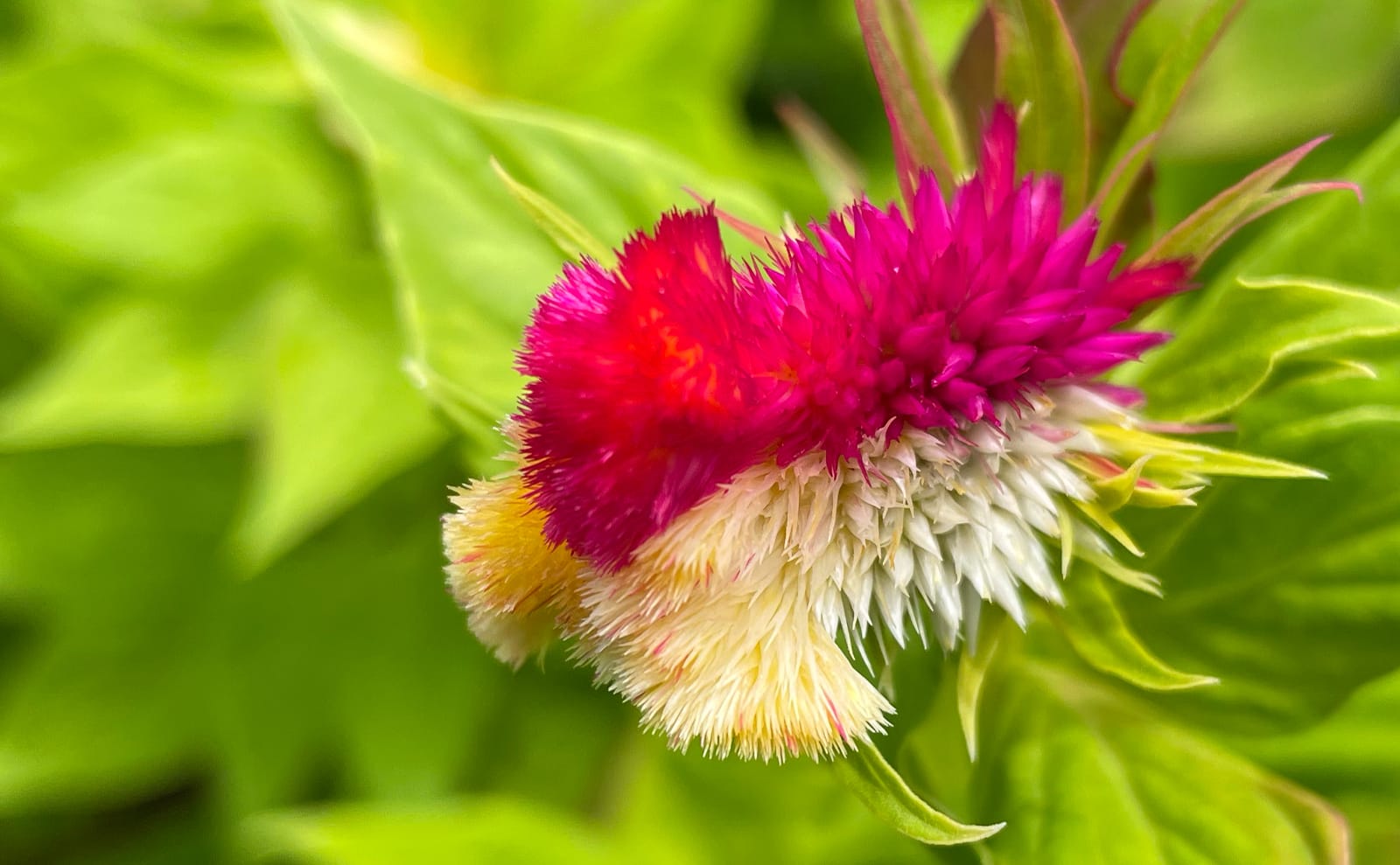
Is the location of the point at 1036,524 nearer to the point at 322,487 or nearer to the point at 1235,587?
the point at 1235,587

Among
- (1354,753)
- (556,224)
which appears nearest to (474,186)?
(556,224)

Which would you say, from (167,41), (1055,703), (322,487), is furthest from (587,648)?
(167,41)

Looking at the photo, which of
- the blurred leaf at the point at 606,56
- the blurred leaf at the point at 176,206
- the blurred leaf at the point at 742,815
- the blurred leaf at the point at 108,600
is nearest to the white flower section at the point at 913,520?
the blurred leaf at the point at 742,815

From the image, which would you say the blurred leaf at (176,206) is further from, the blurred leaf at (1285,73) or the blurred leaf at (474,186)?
the blurred leaf at (1285,73)

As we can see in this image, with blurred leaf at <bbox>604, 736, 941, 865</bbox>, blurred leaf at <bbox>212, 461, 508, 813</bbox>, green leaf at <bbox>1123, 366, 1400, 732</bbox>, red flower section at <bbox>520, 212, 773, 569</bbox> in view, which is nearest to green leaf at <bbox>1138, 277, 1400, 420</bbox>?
green leaf at <bbox>1123, 366, 1400, 732</bbox>

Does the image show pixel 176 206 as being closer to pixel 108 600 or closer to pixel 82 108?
pixel 82 108
